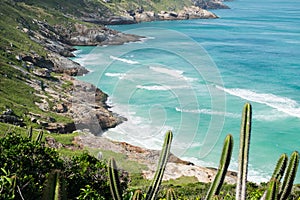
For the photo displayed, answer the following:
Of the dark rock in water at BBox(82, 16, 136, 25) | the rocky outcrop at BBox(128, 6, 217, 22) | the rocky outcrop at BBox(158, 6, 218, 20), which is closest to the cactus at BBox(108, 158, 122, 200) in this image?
the dark rock in water at BBox(82, 16, 136, 25)

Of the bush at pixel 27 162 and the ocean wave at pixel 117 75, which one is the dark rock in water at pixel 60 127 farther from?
the ocean wave at pixel 117 75

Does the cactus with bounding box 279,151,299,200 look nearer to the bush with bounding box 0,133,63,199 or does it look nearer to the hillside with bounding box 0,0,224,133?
the bush with bounding box 0,133,63,199

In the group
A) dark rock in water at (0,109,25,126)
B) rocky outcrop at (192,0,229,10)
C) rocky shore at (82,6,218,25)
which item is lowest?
dark rock in water at (0,109,25,126)

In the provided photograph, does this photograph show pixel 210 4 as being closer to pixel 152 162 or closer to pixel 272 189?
pixel 152 162

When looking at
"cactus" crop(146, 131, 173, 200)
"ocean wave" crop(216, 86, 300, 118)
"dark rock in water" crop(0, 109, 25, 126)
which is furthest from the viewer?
"ocean wave" crop(216, 86, 300, 118)

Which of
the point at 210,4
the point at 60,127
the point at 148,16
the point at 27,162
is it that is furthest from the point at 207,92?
the point at 210,4

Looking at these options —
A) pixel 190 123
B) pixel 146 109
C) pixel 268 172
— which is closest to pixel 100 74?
pixel 146 109

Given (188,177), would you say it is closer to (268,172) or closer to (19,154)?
(268,172)
